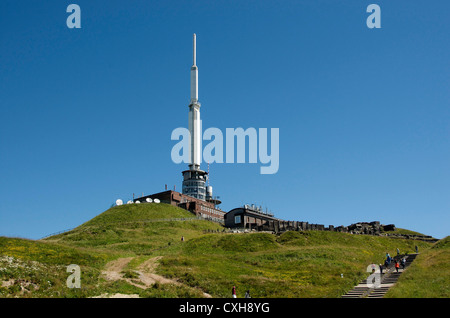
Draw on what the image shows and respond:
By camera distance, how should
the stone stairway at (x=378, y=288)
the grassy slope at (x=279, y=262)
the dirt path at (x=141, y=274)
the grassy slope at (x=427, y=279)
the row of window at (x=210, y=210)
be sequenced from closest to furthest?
the grassy slope at (x=427, y=279), the stone stairway at (x=378, y=288), the dirt path at (x=141, y=274), the grassy slope at (x=279, y=262), the row of window at (x=210, y=210)

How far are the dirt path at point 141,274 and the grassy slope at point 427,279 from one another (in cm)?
1854

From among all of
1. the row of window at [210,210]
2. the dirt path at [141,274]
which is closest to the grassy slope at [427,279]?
the dirt path at [141,274]

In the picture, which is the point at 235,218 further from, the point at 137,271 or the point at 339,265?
the point at 137,271

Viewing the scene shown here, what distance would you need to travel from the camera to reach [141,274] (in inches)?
1891

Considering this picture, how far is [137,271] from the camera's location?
4956 cm

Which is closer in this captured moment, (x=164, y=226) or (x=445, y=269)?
(x=445, y=269)

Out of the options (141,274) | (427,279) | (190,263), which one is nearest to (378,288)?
(427,279)

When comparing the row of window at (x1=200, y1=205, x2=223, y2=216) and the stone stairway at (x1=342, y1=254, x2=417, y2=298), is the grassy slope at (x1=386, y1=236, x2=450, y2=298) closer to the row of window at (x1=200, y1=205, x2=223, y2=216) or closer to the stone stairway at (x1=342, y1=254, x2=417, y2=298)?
the stone stairway at (x1=342, y1=254, x2=417, y2=298)

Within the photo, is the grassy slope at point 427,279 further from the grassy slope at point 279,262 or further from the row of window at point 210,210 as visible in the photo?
the row of window at point 210,210

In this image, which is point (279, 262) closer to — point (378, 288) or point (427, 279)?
point (378, 288)

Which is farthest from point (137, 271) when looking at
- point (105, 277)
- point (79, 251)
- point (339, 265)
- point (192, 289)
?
point (339, 265)

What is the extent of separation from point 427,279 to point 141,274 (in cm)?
3043

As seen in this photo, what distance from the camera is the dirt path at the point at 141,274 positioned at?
146ft
